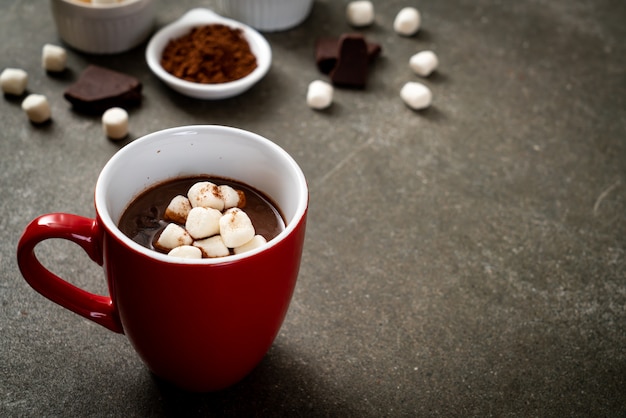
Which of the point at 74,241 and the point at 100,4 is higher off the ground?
the point at 74,241

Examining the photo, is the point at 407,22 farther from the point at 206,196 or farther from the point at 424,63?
the point at 206,196

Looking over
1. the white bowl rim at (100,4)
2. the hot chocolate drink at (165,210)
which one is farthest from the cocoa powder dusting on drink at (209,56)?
the hot chocolate drink at (165,210)

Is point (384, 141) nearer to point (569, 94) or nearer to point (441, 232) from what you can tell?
point (441, 232)

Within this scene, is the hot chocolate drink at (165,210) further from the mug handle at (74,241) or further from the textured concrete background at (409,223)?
the textured concrete background at (409,223)

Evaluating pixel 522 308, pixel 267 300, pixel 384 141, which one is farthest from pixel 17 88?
pixel 522 308

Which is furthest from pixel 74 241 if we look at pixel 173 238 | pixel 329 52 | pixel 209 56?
pixel 329 52

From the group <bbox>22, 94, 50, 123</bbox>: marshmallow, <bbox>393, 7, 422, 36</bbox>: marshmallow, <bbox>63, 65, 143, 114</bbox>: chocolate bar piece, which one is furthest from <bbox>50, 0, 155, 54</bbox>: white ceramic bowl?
<bbox>393, 7, 422, 36</bbox>: marshmallow

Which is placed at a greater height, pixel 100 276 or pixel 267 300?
pixel 267 300
